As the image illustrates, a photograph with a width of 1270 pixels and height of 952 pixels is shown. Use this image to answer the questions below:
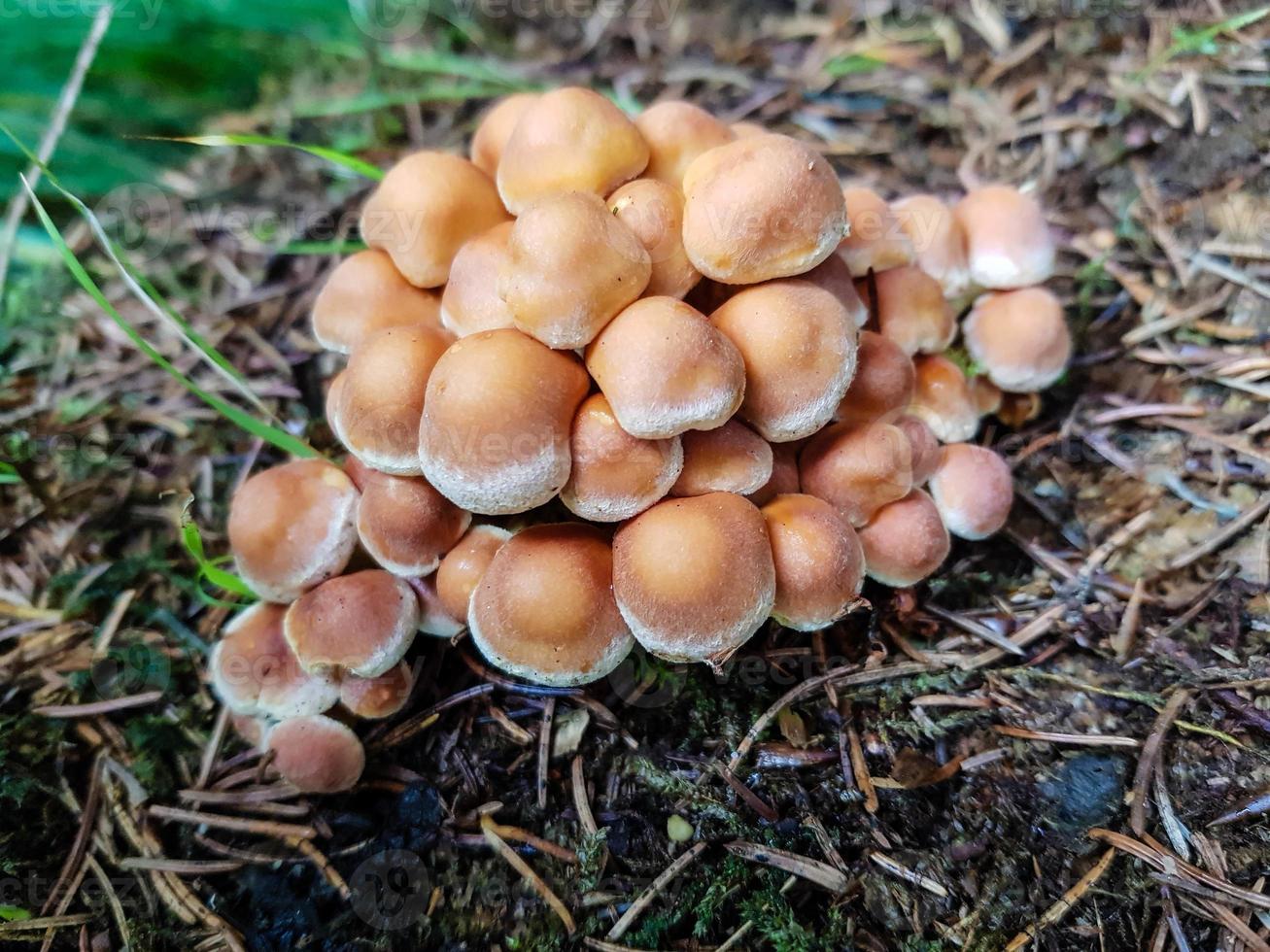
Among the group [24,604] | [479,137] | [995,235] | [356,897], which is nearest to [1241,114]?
[995,235]

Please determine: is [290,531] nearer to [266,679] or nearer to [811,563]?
[266,679]

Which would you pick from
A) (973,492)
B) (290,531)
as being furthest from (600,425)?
(973,492)

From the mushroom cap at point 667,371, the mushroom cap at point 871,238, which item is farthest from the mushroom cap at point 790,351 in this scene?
the mushroom cap at point 871,238

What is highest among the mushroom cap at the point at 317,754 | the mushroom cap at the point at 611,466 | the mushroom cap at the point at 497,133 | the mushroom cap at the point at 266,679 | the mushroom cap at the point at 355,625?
the mushroom cap at the point at 497,133

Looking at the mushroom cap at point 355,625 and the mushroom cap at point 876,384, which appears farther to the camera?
the mushroom cap at point 876,384

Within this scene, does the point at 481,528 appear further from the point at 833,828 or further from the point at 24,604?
the point at 24,604

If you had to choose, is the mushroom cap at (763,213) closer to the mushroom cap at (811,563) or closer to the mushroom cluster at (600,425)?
the mushroom cluster at (600,425)

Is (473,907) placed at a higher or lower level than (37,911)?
lower
